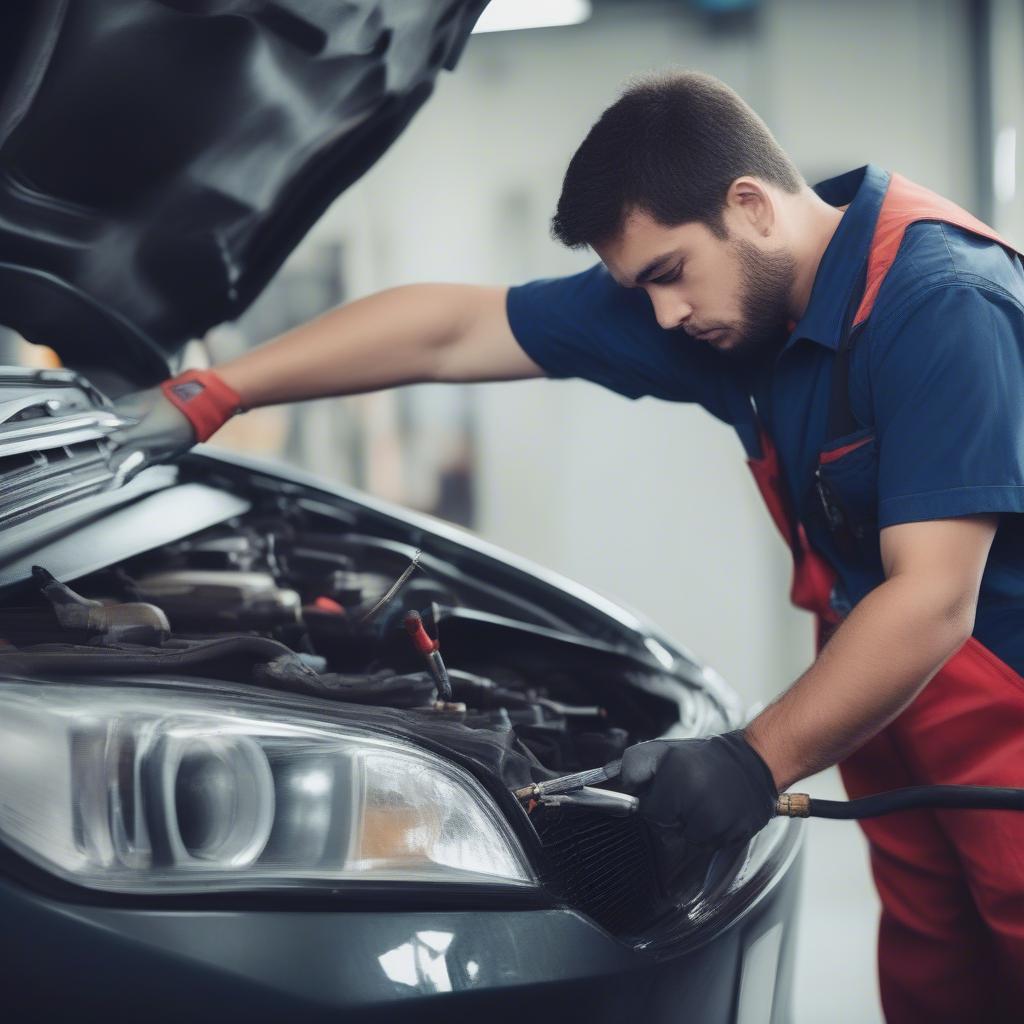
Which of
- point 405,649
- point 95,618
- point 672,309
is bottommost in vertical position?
point 405,649

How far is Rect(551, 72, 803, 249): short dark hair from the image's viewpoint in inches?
45.6

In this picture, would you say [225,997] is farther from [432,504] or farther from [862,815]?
[432,504]

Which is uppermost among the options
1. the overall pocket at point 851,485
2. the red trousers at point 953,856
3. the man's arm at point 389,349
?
the man's arm at point 389,349

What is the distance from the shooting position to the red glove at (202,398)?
54.1 inches

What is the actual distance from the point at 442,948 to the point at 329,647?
0.61 m

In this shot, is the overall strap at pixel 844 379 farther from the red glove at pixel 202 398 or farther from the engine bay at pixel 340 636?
the red glove at pixel 202 398

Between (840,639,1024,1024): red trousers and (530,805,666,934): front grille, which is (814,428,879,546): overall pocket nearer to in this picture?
(840,639,1024,1024): red trousers

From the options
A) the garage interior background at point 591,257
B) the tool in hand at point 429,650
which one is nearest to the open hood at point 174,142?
the tool in hand at point 429,650

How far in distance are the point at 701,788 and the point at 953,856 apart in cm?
58


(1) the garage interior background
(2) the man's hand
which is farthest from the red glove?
(1) the garage interior background

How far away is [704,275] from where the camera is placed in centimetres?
119

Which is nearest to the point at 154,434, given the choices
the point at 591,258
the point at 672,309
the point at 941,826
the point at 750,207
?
the point at 672,309

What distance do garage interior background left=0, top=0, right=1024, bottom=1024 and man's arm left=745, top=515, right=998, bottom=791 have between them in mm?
2271

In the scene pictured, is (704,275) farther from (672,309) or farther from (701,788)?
(701,788)
